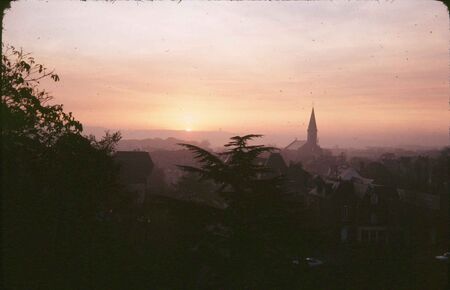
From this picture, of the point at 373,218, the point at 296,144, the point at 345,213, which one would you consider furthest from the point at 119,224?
the point at 296,144

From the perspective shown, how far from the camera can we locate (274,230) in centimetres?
604

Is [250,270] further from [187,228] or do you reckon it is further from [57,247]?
[57,247]

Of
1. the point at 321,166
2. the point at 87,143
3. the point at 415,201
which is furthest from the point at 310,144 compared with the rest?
the point at 87,143

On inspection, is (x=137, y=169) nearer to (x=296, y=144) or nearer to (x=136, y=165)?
(x=136, y=165)

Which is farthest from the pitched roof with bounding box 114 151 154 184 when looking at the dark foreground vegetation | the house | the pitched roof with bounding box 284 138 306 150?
the pitched roof with bounding box 284 138 306 150

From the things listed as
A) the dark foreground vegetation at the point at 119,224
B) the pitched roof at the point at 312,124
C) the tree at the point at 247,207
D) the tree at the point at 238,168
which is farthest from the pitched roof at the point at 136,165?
the pitched roof at the point at 312,124

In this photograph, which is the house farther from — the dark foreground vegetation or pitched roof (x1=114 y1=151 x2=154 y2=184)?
the dark foreground vegetation

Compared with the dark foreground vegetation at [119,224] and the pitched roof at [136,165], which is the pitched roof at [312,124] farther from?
the dark foreground vegetation at [119,224]

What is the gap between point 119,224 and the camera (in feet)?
60.5

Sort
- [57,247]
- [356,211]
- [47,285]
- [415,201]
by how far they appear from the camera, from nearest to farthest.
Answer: [47,285]
[57,247]
[356,211]
[415,201]

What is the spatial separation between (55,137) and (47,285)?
481cm

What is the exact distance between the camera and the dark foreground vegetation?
6.07 metres

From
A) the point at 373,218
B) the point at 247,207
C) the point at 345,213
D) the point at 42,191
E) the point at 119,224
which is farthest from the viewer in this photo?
the point at 345,213

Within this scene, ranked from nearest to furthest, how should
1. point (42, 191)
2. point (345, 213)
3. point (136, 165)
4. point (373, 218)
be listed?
point (42, 191)
point (373, 218)
point (345, 213)
point (136, 165)
